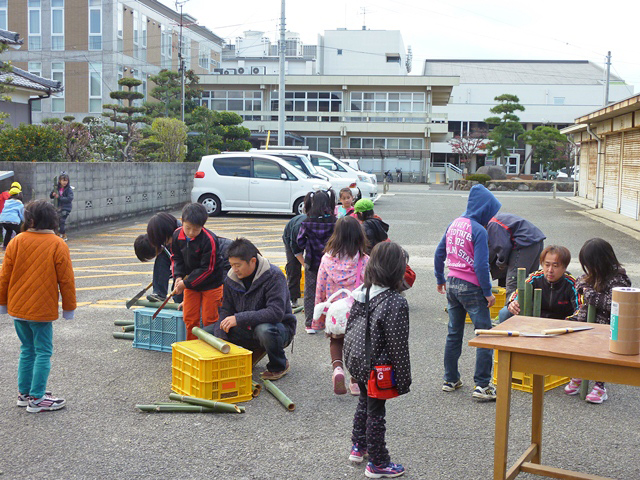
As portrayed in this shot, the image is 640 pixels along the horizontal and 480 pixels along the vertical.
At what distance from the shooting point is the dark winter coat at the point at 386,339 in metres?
4.15

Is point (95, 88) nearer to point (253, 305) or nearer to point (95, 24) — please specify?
point (95, 24)

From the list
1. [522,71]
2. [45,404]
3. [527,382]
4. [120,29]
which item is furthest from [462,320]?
[522,71]

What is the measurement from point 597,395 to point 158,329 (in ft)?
12.9

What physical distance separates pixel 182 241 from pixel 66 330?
2.19 meters

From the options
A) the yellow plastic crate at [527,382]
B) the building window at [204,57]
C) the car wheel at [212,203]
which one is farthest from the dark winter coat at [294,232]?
the building window at [204,57]

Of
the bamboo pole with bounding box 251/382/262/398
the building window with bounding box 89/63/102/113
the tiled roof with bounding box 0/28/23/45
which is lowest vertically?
the bamboo pole with bounding box 251/382/262/398

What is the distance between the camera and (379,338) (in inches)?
165

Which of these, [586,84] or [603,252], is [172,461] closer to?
[603,252]

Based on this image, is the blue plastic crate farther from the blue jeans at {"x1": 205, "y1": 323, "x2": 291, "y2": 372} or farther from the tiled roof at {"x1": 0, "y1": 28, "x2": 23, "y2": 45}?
the tiled roof at {"x1": 0, "y1": 28, "x2": 23, "y2": 45}

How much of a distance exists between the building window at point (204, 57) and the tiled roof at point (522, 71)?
27.5m

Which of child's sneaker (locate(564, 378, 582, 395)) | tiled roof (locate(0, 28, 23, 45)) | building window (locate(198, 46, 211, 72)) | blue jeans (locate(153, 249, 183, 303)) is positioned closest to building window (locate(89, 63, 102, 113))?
building window (locate(198, 46, 211, 72))

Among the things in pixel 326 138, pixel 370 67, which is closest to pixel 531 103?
pixel 370 67

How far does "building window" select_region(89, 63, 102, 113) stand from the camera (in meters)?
41.0

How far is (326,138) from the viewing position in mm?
59812
